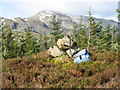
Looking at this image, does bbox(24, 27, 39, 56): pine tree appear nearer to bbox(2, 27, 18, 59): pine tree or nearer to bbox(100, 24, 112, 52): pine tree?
bbox(2, 27, 18, 59): pine tree

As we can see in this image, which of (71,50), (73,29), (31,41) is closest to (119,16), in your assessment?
(71,50)

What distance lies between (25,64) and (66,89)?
15.0ft

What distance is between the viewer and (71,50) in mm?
12891

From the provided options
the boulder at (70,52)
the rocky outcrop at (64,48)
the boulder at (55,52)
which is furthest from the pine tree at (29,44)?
the boulder at (70,52)

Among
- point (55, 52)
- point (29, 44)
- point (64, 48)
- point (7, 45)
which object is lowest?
point (29, 44)

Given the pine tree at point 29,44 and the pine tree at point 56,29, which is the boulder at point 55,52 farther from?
the pine tree at point 29,44

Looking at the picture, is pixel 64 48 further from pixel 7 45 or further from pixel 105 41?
pixel 7 45

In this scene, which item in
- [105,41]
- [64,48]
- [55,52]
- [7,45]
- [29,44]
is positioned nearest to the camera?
[55,52]

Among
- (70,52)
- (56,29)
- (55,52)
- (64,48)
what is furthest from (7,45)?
(70,52)

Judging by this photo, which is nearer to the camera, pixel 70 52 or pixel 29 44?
pixel 70 52

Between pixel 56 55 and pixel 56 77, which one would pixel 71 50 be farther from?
pixel 56 77

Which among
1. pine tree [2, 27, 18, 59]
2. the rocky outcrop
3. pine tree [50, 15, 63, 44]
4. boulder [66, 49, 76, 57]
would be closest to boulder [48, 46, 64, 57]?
the rocky outcrop

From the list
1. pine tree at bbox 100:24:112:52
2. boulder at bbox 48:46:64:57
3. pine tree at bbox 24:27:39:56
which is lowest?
pine tree at bbox 24:27:39:56

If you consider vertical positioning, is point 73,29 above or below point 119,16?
below
